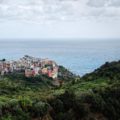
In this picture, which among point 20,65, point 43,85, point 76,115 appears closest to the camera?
point 76,115

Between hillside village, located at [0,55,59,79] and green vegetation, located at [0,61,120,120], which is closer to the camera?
green vegetation, located at [0,61,120,120]

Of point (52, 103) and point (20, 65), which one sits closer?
point (52, 103)

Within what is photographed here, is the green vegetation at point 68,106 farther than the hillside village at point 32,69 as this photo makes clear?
No

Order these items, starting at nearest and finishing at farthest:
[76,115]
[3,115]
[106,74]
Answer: [3,115], [76,115], [106,74]

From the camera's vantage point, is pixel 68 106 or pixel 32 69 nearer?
pixel 68 106

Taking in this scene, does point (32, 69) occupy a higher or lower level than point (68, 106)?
lower

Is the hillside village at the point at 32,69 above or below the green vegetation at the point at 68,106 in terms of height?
below

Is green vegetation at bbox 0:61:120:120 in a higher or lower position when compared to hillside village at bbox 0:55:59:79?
higher

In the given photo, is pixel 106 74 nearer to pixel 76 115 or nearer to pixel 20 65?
pixel 76 115

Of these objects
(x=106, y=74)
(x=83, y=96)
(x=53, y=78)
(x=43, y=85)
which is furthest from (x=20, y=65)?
(x=83, y=96)

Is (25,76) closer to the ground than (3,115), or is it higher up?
closer to the ground
